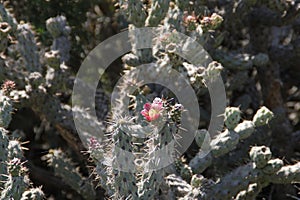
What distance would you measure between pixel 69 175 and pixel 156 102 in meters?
1.53

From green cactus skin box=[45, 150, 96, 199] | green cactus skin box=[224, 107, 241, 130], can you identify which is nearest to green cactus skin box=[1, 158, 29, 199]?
green cactus skin box=[45, 150, 96, 199]

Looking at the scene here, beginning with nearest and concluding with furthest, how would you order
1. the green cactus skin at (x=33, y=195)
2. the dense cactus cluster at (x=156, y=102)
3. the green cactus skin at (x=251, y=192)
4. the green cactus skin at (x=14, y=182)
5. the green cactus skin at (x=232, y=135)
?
1. the green cactus skin at (x=14, y=182)
2. the dense cactus cluster at (x=156, y=102)
3. the green cactus skin at (x=33, y=195)
4. the green cactus skin at (x=232, y=135)
5. the green cactus skin at (x=251, y=192)

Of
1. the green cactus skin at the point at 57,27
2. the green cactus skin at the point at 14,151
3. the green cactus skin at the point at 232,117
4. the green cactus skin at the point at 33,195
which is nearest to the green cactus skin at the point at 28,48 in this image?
the green cactus skin at the point at 57,27

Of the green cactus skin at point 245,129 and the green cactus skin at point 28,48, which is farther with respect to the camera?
the green cactus skin at point 28,48

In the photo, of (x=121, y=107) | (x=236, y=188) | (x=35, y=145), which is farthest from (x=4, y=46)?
(x=236, y=188)

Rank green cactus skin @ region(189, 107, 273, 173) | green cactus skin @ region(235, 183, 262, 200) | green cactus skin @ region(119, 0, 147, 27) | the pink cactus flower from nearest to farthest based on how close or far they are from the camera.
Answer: the pink cactus flower < green cactus skin @ region(189, 107, 273, 173) < green cactus skin @ region(235, 183, 262, 200) < green cactus skin @ region(119, 0, 147, 27)

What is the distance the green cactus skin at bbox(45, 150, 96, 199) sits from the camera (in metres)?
4.19

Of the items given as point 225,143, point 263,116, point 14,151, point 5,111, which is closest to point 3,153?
point 14,151

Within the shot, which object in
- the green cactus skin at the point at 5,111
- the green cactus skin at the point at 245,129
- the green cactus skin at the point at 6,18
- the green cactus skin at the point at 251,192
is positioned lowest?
the green cactus skin at the point at 251,192

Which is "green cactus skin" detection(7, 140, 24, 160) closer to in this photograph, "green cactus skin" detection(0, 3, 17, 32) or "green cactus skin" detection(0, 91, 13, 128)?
"green cactus skin" detection(0, 91, 13, 128)

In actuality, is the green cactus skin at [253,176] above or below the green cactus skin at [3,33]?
below

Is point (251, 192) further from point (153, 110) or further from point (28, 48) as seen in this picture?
point (28, 48)

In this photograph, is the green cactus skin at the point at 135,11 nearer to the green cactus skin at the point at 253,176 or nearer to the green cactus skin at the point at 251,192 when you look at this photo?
the green cactus skin at the point at 253,176

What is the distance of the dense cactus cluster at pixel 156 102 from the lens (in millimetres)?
3227
